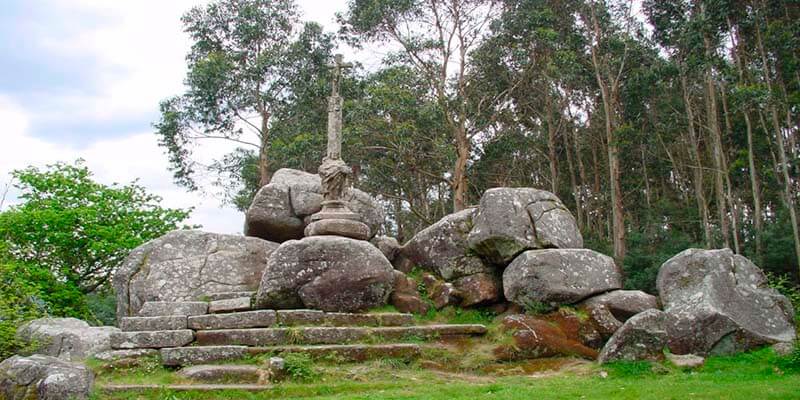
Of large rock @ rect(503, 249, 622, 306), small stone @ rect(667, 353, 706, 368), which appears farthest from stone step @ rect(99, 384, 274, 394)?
small stone @ rect(667, 353, 706, 368)

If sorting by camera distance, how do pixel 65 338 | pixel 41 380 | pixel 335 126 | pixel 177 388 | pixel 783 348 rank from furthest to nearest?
pixel 335 126
pixel 65 338
pixel 783 348
pixel 177 388
pixel 41 380

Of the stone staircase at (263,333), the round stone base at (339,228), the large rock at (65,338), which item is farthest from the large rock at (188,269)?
the large rock at (65,338)

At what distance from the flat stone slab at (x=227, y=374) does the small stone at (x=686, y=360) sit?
6.07 m

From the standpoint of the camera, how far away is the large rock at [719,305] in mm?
11117

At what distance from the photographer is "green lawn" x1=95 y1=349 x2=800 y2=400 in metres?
8.20

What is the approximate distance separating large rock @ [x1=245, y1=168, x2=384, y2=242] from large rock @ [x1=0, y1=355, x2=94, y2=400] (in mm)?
7704

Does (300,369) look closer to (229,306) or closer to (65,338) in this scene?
(229,306)

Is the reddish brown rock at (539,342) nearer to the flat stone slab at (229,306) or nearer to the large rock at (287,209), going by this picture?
the flat stone slab at (229,306)

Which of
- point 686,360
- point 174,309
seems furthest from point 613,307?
point 174,309

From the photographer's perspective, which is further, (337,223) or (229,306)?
(337,223)

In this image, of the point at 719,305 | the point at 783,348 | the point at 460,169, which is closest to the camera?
the point at 783,348

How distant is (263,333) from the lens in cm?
1057

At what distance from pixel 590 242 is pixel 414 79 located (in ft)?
37.4

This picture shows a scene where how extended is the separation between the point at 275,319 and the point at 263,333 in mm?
574
